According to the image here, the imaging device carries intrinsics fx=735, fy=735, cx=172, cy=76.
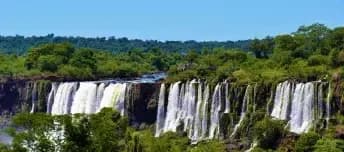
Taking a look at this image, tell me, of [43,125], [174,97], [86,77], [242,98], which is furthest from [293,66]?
[43,125]

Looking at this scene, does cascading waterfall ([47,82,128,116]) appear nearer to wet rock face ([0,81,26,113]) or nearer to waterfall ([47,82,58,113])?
waterfall ([47,82,58,113])

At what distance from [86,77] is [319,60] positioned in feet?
123

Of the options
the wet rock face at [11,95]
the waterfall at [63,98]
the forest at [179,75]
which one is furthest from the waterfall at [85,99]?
the wet rock face at [11,95]

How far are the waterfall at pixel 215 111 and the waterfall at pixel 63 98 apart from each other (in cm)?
2072

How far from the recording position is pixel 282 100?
60.7 meters

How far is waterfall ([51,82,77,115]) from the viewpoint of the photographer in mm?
81250

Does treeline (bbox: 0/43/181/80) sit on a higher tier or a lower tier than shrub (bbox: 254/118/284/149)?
higher

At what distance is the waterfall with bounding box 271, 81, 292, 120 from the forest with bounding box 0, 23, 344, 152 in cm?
132

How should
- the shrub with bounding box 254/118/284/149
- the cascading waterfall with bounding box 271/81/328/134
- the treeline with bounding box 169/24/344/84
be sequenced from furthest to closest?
1. the treeline with bounding box 169/24/344/84
2. the cascading waterfall with bounding box 271/81/328/134
3. the shrub with bounding box 254/118/284/149

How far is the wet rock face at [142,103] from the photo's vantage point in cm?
7338

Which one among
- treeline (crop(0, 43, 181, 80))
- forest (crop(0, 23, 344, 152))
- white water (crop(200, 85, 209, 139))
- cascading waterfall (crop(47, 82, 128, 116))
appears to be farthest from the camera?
treeline (crop(0, 43, 181, 80))

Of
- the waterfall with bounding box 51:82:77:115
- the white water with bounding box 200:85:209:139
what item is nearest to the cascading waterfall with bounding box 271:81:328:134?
the white water with bounding box 200:85:209:139

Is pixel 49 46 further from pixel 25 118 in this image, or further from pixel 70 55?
pixel 25 118

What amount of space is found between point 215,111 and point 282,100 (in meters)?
7.43
